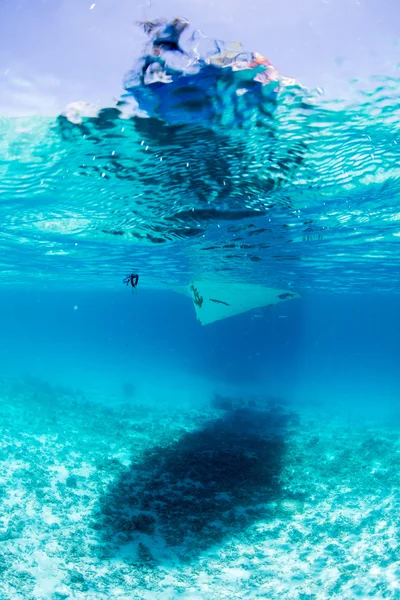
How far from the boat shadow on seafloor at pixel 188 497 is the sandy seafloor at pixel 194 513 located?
4cm

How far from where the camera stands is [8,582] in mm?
7012

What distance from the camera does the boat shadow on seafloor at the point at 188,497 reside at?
8574 mm

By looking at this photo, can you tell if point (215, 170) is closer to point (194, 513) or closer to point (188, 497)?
point (194, 513)

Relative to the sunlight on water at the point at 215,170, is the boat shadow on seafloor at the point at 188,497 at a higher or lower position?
lower

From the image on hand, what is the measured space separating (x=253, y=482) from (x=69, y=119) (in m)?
12.1

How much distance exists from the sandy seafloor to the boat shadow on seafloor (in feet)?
0.13

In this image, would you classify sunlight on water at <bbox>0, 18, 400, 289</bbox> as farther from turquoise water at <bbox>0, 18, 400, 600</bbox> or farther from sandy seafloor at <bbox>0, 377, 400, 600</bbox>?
sandy seafloor at <bbox>0, 377, 400, 600</bbox>

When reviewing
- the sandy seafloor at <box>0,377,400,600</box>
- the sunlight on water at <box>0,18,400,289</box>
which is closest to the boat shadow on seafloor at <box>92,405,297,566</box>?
the sandy seafloor at <box>0,377,400,600</box>

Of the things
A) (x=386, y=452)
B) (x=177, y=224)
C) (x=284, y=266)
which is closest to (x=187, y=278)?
(x=284, y=266)

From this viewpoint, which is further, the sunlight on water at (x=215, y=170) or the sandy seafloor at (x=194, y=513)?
the sandy seafloor at (x=194, y=513)

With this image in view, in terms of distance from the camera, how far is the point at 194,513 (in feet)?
32.3

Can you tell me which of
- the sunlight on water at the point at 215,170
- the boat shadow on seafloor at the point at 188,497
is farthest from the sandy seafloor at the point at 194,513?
the sunlight on water at the point at 215,170

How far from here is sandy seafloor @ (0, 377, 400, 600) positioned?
7367 millimetres

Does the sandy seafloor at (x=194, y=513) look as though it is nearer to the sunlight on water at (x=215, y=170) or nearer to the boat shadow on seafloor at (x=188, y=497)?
the boat shadow on seafloor at (x=188, y=497)
